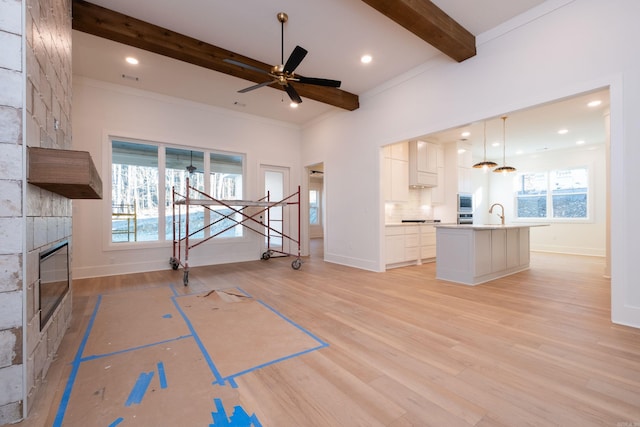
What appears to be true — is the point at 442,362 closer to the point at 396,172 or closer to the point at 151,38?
the point at 396,172

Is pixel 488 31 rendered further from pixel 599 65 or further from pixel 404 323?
pixel 404 323

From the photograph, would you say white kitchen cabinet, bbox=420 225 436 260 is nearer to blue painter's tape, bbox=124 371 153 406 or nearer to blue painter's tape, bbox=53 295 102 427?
blue painter's tape, bbox=124 371 153 406

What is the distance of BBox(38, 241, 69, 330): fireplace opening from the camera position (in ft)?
5.52

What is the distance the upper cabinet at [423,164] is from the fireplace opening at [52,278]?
575 cm

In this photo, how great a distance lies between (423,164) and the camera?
20.0 ft

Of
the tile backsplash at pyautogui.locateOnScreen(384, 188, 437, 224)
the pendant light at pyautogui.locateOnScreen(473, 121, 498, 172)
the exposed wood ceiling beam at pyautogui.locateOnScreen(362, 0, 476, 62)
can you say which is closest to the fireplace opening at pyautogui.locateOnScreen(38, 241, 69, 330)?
the exposed wood ceiling beam at pyautogui.locateOnScreen(362, 0, 476, 62)

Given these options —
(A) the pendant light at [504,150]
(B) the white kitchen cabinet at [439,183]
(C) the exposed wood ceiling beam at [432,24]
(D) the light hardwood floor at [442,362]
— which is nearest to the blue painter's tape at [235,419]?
(D) the light hardwood floor at [442,362]

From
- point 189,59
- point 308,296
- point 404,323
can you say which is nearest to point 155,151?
point 189,59

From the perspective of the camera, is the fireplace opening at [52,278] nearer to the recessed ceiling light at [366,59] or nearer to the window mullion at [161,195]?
the window mullion at [161,195]

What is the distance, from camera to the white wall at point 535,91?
2.42 m

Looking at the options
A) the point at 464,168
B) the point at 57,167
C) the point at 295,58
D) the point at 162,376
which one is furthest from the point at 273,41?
the point at 464,168

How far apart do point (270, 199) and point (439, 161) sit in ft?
13.9

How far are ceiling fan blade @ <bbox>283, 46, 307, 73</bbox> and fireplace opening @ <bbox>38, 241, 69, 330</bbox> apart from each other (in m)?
2.69

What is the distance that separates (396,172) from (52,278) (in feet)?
17.2
